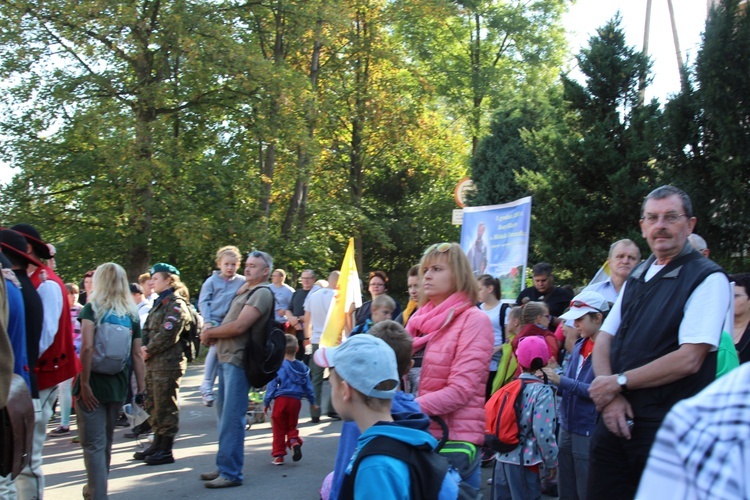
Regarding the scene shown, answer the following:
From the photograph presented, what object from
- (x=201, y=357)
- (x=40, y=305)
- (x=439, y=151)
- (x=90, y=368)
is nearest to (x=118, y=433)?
(x=90, y=368)

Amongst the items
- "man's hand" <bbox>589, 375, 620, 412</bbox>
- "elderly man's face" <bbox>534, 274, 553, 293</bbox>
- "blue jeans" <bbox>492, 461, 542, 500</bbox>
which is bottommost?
"blue jeans" <bbox>492, 461, 542, 500</bbox>

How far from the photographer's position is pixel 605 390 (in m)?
3.63

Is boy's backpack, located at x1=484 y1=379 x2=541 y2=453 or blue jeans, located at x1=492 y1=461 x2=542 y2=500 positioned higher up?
boy's backpack, located at x1=484 y1=379 x2=541 y2=453

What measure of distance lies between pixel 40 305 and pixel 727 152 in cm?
856

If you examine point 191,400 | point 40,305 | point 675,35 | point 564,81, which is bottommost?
point 191,400

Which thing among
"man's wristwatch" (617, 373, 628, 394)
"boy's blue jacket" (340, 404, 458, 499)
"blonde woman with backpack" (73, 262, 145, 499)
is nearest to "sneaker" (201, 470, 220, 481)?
"blonde woman with backpack" (73, 262, 145, 499)

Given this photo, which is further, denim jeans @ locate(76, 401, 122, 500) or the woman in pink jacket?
denim jeans @ locate(76, 401, 122, 500)

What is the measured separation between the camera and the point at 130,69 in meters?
22.4

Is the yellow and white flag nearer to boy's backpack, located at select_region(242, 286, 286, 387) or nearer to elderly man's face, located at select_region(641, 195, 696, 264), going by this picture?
boy's backpack, located at select_region(242, 286, 286, 387)

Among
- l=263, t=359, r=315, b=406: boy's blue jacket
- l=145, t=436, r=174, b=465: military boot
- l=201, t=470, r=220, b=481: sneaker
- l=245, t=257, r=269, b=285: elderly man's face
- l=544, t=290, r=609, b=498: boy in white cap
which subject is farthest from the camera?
l=263, t=359, r=315, b=406: boy's blue jacket

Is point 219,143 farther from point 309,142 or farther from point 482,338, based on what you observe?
point 482,338

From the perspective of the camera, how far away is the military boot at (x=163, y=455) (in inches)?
344

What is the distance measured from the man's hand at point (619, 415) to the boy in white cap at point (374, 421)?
3.34 feet

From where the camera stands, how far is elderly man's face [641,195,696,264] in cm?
371
